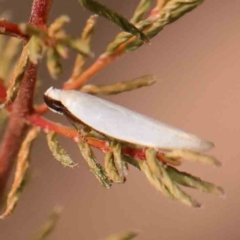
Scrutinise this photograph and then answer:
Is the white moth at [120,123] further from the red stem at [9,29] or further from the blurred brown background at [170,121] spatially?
the blurred brown background at [170,121]

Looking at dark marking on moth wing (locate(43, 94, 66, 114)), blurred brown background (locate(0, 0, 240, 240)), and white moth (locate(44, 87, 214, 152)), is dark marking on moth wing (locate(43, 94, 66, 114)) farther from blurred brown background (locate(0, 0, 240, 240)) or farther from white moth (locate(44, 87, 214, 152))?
blurred brown background (locate(0, 0, 240, 240))

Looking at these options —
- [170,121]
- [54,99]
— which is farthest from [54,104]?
[170,121]

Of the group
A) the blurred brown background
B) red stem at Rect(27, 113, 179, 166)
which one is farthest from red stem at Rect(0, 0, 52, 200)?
the blurred brown background

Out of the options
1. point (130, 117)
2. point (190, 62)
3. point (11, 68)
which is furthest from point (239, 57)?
point (130, 117)

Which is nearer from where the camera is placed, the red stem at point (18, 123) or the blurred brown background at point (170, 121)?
the red stem at point (18, 123)

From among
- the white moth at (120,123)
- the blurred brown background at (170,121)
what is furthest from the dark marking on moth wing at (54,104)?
the blurred brown background at (170,121)

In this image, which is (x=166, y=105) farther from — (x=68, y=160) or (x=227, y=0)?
(x=68, y=160)
